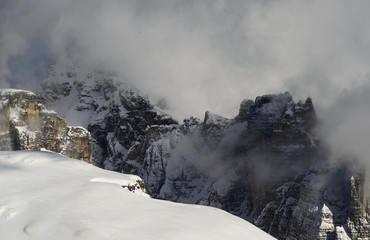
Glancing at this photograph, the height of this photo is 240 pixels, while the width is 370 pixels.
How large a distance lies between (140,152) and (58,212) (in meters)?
120

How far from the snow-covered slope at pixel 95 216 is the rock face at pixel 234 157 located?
53315mm

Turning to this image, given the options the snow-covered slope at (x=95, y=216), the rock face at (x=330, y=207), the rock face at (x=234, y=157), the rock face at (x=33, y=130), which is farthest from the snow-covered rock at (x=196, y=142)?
the snow-covered slope at (x=95, y=216)

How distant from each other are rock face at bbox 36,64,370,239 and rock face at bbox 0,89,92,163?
3909 cm

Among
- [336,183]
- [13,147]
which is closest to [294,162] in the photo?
[336,183]

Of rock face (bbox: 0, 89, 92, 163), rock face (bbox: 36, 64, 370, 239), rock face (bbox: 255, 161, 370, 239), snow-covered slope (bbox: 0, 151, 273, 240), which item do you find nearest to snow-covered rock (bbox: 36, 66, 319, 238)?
rock face (bbox: 36, 64, 370, 239)

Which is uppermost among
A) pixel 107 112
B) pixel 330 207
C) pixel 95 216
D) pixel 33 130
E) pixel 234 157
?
pixel 107 112

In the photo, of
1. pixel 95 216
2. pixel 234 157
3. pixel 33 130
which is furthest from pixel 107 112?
pixel 95 216

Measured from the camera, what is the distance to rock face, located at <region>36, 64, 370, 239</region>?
201 feet

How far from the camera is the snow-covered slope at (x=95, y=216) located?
338 inches

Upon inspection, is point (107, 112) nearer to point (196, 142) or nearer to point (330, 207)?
point (196, 142)

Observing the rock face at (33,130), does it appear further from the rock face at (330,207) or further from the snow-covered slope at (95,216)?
the snow-covered slope at (95,216)

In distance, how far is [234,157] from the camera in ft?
339

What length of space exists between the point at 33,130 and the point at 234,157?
179 feet

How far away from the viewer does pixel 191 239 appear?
27.9 ft
